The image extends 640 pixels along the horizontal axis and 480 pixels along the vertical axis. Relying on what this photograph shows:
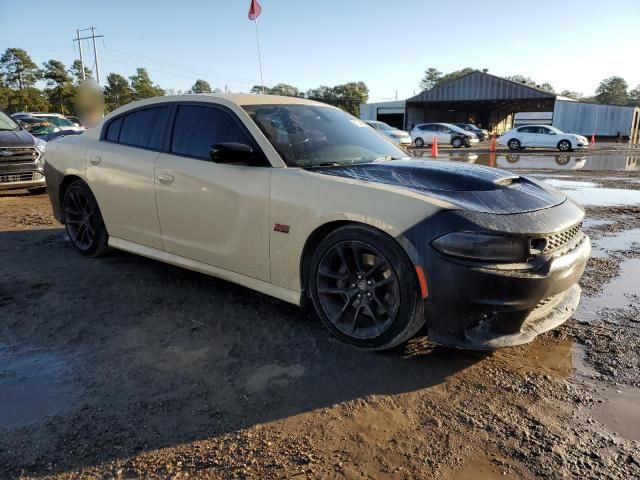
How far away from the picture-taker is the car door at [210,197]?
3467 mm

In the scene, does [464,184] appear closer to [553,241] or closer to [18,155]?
[553,241]

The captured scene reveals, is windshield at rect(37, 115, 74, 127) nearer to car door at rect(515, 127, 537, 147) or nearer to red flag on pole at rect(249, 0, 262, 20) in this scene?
red flag on pole at rect(249, 0, 262, 20)

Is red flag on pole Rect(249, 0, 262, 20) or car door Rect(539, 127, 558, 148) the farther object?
car door Rect(539, 127, 558, 148)

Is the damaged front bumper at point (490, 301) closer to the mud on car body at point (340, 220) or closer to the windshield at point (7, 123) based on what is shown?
the mud on car body at point (340, 220)

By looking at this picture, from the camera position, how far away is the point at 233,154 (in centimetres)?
341

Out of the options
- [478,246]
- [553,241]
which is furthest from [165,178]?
[553,241]

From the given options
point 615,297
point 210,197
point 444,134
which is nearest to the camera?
point 210,197

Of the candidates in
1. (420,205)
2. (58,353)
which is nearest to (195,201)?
(58,353)

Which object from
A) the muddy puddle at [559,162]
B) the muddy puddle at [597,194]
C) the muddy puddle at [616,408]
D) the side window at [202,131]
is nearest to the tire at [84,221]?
the side window at [202,131]

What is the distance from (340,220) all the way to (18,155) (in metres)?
8.03

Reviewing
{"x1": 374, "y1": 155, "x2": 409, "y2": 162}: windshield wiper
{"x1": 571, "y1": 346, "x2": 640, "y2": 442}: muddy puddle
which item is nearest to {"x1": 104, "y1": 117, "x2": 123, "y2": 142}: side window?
{"x1": 374, "y1": 155, "x2": 409, "y2": 162}: windshield wiper

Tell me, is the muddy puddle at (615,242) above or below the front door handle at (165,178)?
below

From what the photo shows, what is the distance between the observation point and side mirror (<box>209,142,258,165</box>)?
3402 millimetres

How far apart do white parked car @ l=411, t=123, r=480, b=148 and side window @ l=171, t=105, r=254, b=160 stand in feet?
96.5
